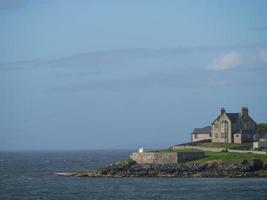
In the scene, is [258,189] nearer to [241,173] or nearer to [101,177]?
[241,173]

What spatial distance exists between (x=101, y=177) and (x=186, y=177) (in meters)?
12.0

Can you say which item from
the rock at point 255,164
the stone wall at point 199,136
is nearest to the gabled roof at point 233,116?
the stone wall at point 199,136

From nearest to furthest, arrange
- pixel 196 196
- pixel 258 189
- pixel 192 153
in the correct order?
1. pixel 196 196
2. pixel 258 189
3. pixel 192 153

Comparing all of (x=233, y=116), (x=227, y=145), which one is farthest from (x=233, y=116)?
(x=227, y=145)

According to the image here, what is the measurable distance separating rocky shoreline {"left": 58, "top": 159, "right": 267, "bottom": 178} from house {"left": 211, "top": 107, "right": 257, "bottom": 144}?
18.7 m

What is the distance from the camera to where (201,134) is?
13200 cm

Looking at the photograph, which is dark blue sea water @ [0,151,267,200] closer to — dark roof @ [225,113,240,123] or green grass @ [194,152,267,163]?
green grass @ [194,152,267,163]

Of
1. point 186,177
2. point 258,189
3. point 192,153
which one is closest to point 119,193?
point 258,189

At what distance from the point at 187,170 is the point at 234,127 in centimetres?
2395

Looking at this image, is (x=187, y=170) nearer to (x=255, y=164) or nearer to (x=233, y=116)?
(x=255, y=164)

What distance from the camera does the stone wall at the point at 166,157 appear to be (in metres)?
107

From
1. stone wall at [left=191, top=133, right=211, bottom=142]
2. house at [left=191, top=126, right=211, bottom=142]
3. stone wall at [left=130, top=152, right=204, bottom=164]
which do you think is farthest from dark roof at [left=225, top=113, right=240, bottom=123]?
stone wall at [left=130, top=152, right=204, bottom=164]

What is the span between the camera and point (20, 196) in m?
78.0

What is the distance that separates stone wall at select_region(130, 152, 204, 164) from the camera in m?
107
